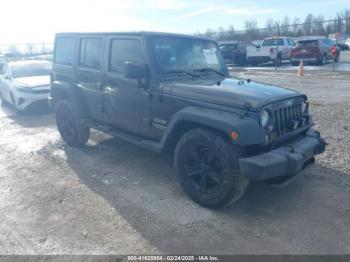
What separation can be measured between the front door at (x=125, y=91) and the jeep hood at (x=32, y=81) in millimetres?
5066

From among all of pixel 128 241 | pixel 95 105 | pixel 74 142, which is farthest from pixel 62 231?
pixel 74 142

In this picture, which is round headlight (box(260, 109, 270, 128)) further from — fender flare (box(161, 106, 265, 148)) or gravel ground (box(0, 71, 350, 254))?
gravel ground (box(0, 71, 350, 254))

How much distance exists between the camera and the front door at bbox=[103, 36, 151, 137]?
473 cm

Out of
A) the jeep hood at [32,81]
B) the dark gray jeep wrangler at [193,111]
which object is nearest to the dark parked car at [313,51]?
the jeep hood at [32,81]

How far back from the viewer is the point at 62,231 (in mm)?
3648

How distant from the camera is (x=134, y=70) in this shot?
171 inches

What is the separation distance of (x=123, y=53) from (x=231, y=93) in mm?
1957

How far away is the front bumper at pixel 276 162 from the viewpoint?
3414mm

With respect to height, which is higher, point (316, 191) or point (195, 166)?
point (195, 166)

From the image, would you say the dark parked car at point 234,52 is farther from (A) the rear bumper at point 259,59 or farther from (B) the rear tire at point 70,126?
(B) the rear tire at point 70,126

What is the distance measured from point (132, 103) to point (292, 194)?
8.12 ft

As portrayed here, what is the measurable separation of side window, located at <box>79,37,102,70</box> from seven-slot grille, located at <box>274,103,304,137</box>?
2.98 m

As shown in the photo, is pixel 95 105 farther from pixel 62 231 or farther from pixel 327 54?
pixel 327 54

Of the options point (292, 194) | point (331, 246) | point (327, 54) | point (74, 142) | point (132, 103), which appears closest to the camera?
point (331, 246)
